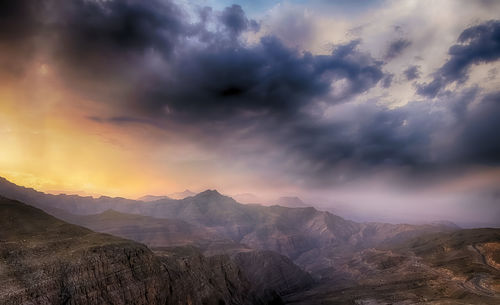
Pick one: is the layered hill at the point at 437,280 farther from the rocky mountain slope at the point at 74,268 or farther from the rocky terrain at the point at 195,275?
the rocky mountain slope at the point at 74,268

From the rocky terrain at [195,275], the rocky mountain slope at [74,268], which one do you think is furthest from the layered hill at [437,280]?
the rocky mountain slope at [74,268]

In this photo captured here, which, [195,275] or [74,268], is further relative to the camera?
[195,275]

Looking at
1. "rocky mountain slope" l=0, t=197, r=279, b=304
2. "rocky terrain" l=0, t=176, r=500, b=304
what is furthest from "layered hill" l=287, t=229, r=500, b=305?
"rocky mountain slope" l=0, t=197, r=279, b=304

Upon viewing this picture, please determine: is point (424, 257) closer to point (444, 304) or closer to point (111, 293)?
point (444, 304)

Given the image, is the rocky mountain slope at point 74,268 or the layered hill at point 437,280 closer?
the rocky mountain slope at point 74,268

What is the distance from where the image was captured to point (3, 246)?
195 feet

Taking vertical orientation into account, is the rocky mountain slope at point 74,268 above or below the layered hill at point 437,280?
above

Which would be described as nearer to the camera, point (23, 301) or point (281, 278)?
point (23, 301)

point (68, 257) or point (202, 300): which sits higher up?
point (68, 257)

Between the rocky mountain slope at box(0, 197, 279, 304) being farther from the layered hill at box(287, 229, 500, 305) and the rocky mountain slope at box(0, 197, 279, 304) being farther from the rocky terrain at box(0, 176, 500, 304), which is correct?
the layered hill at box(287, 229, 500, 305)

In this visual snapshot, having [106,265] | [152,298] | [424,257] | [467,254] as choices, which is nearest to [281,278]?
[424,257]

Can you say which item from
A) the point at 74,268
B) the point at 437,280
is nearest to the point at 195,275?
the point at 74,268

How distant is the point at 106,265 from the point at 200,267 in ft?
144

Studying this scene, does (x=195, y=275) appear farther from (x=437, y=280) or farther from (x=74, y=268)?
(x=437, y=280)
